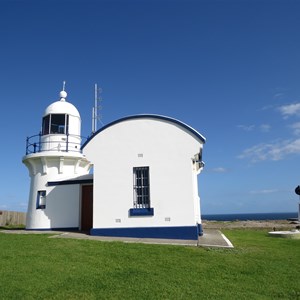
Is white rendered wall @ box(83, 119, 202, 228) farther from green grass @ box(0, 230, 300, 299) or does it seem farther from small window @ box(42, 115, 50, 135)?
small window @ box(42, 115, 50, 135)

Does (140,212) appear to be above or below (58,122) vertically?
below

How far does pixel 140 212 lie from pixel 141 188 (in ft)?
3.49

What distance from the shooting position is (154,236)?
45.3ft

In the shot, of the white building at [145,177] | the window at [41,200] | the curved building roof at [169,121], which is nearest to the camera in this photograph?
the white building at [145,177]

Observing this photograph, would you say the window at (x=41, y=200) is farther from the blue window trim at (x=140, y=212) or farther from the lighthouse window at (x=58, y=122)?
the blue window trim at (x=140, y=212)

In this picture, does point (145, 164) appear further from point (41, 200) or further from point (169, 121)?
point (41, 200)

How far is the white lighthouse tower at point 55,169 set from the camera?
17297mm

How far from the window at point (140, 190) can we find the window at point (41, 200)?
6075 millimetres

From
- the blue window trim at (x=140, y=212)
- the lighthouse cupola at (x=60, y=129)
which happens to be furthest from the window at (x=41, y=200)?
the blue window trim at (x=140, y=212)

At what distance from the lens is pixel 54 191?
1756 cm

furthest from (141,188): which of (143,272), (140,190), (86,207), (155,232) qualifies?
(143,272)

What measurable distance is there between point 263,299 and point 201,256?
3.50 meters

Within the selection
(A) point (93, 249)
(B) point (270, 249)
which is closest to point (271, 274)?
(B) point (270, 249)

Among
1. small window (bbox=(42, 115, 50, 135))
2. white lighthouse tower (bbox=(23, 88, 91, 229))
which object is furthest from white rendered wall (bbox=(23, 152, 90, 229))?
small window (bbox=(42, 115, 50, 135))
